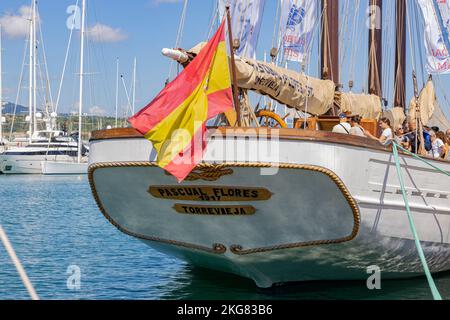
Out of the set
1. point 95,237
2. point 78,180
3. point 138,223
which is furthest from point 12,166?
point 138,223

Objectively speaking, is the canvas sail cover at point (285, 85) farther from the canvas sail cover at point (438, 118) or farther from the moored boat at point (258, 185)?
the canvas sail cover at point (438, 118)

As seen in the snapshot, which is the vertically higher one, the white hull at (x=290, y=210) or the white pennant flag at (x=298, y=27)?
the white pennant flag at (x=298, y=27)

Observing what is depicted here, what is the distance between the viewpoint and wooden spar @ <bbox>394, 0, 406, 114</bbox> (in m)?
24.0

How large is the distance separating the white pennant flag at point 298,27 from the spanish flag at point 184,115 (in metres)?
7.63

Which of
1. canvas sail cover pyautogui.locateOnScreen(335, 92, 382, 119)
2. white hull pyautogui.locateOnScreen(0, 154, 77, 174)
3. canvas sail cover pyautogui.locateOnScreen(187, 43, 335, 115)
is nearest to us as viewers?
canvas sail cover pyautogui.locateOnScreen(187, 43, 335, 115)

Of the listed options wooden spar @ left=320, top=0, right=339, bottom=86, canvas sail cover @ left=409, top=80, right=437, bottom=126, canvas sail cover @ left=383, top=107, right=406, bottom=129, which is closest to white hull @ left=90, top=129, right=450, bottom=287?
wooden spar @ left=320, top=0, right=339, bottom=86

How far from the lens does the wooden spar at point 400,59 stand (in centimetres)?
2400

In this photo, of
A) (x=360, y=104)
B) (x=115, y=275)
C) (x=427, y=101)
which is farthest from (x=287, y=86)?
(x=427, y=101)

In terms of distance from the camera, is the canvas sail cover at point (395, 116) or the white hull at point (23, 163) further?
the white hull at point (23, 163)

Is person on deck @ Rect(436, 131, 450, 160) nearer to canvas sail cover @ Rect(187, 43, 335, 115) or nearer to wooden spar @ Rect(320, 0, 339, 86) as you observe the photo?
canvas sail cover @ Rect(187, 43, 335, 115)

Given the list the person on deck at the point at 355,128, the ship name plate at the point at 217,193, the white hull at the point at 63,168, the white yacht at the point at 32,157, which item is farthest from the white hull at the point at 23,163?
the ship name plate at the point at 217,193

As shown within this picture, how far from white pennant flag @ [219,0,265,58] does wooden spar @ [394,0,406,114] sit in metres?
7.04

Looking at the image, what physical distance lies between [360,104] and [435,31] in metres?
5.21
